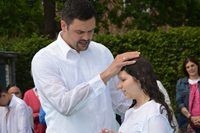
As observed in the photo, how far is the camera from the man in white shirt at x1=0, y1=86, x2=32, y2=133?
4.92 meters

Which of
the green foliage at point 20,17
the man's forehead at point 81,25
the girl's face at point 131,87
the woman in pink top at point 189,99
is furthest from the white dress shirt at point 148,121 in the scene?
the green foliage at point 20,17

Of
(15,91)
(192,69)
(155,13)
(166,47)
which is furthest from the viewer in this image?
(155,13)

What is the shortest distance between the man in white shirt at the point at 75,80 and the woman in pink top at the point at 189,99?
3.41 meters

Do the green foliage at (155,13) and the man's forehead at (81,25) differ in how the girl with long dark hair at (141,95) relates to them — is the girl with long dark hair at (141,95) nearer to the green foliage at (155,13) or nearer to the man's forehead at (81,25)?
the man's forehead at (81,25)

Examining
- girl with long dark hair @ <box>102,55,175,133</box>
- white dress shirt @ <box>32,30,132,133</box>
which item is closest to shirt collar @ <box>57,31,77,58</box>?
white dress shirt @ <box>32,30,132,133</box>

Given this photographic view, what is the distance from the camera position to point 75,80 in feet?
8.91

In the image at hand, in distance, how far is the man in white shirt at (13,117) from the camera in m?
4.92

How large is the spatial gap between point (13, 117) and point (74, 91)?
9.62 feet

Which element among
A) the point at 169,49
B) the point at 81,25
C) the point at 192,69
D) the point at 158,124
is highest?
the point at 81,25

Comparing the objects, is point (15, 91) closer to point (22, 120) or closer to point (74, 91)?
point (22, 120)

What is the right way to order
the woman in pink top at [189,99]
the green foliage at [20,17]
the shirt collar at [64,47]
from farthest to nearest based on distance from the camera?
the green foliage at [20,17] → the woman in pink top at [189,99] → the shirt collar at [64,47]

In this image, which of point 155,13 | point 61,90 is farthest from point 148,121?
point 155,13

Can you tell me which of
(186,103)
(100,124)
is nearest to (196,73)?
(186,103)

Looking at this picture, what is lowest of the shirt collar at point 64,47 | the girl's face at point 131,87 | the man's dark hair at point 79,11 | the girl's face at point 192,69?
the girl's face at point 192,69
